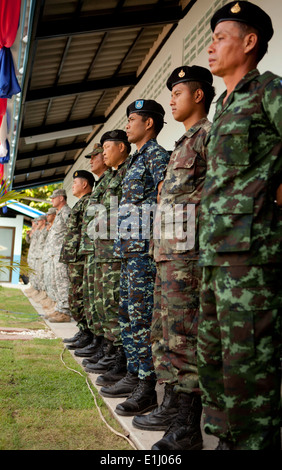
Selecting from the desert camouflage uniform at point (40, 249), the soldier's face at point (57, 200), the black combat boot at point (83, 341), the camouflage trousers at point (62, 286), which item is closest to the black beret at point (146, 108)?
the black combat boot at point (83, 341)

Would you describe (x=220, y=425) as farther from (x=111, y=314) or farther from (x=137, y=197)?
(x=111, y=314)

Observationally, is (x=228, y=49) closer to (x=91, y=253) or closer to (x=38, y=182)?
(x=91, y=253)

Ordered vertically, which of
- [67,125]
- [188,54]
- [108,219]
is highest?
→ [67,125]

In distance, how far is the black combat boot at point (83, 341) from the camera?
14.5ft

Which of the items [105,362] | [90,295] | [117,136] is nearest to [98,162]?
[117,136]

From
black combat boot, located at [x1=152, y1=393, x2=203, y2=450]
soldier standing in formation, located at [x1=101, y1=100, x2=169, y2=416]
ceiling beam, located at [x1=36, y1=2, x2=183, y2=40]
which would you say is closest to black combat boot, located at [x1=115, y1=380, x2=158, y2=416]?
soldier standing in formation, located at [x1=101, y1=100, x2=169, y2=416]

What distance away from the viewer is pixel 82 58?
644 cm

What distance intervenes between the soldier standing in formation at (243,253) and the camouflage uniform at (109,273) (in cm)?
161

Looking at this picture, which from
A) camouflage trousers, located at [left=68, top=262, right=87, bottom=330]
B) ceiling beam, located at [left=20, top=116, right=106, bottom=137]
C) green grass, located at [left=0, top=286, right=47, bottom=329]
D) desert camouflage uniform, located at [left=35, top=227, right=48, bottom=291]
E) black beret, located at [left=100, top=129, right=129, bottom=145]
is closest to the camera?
black beret, located at [left=100, top=129, right=129, bottom=145]

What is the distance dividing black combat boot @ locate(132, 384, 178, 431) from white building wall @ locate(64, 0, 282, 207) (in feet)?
7.12

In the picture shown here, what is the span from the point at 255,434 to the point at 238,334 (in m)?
0.35

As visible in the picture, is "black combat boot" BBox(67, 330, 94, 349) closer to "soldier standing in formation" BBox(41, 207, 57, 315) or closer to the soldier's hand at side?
"soldier standing in formation" BBox(41, 207, 57, 315)

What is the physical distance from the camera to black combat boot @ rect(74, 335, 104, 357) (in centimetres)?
405

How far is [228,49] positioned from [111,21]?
3686 mm
